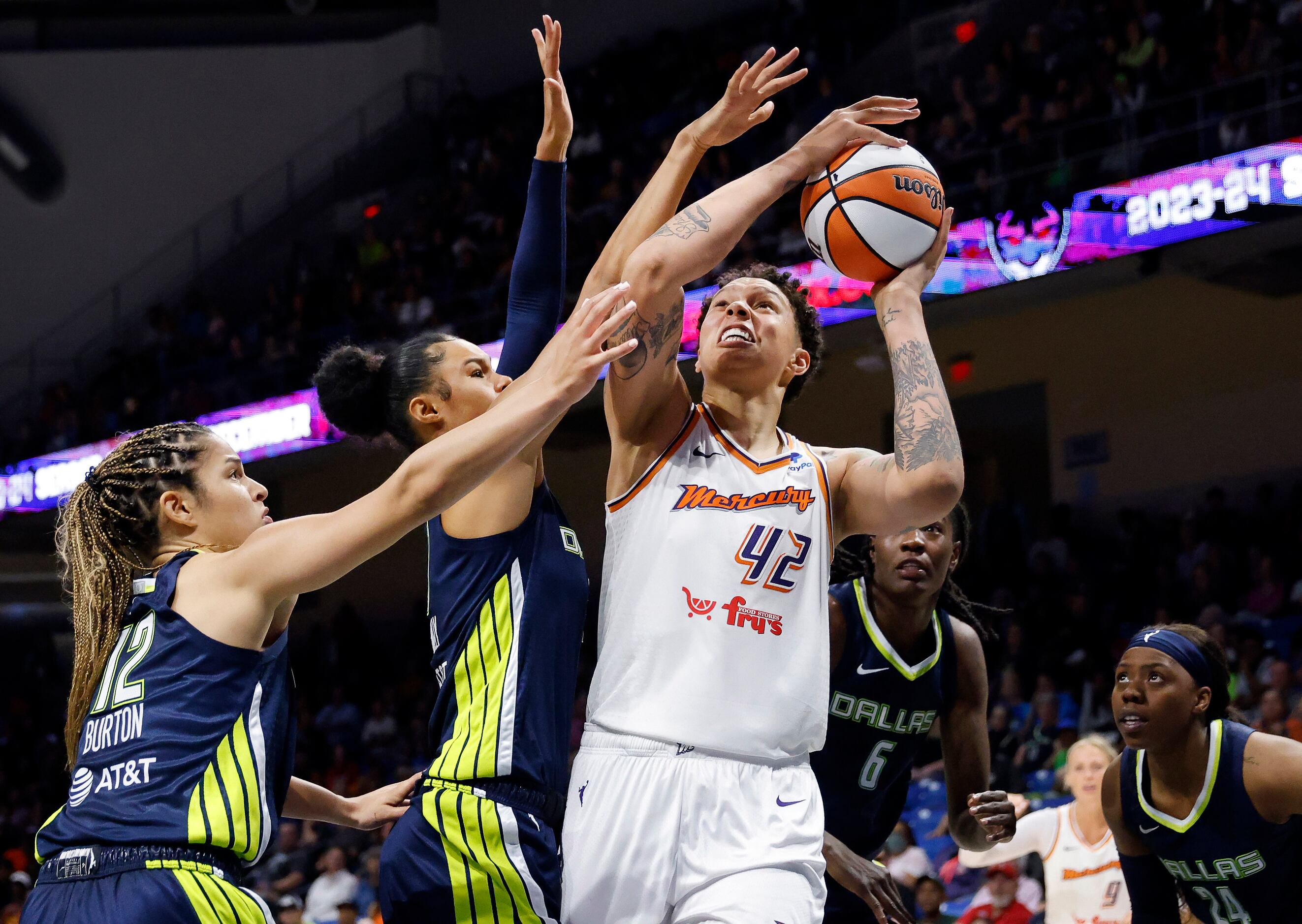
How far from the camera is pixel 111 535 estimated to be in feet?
9.58

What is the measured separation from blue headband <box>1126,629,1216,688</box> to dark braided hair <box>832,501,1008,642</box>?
51cm

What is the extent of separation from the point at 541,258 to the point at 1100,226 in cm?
842

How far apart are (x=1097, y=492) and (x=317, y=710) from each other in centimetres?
992

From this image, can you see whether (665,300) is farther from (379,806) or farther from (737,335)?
(379,806)

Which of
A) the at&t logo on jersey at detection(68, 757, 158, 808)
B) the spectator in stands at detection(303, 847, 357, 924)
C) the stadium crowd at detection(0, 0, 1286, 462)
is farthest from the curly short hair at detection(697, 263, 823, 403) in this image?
the spectator in stands at detection(303, 847, 357, 924)

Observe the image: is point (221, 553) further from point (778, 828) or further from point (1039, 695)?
point (1039, 695)

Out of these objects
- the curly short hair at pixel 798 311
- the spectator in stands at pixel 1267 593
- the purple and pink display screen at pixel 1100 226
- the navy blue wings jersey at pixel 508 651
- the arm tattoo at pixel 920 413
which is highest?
the purple and pink display screen at pixel 1100 226

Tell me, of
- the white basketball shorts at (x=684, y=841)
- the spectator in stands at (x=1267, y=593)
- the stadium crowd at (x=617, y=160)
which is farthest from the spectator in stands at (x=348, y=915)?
the white basketball shorts at (x=684, y=841)

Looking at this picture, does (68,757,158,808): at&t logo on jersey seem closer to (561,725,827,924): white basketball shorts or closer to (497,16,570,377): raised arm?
(561,725,827,924): white basketball shorts

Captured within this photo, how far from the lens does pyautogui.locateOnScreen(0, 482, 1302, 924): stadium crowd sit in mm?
9227

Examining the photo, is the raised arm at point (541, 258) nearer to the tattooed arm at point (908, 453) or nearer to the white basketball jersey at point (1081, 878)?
the tattooed arm at point (908, 453)

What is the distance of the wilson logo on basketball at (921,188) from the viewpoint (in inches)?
134

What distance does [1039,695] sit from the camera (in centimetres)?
1002

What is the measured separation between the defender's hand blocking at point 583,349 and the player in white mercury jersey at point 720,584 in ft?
0.98
